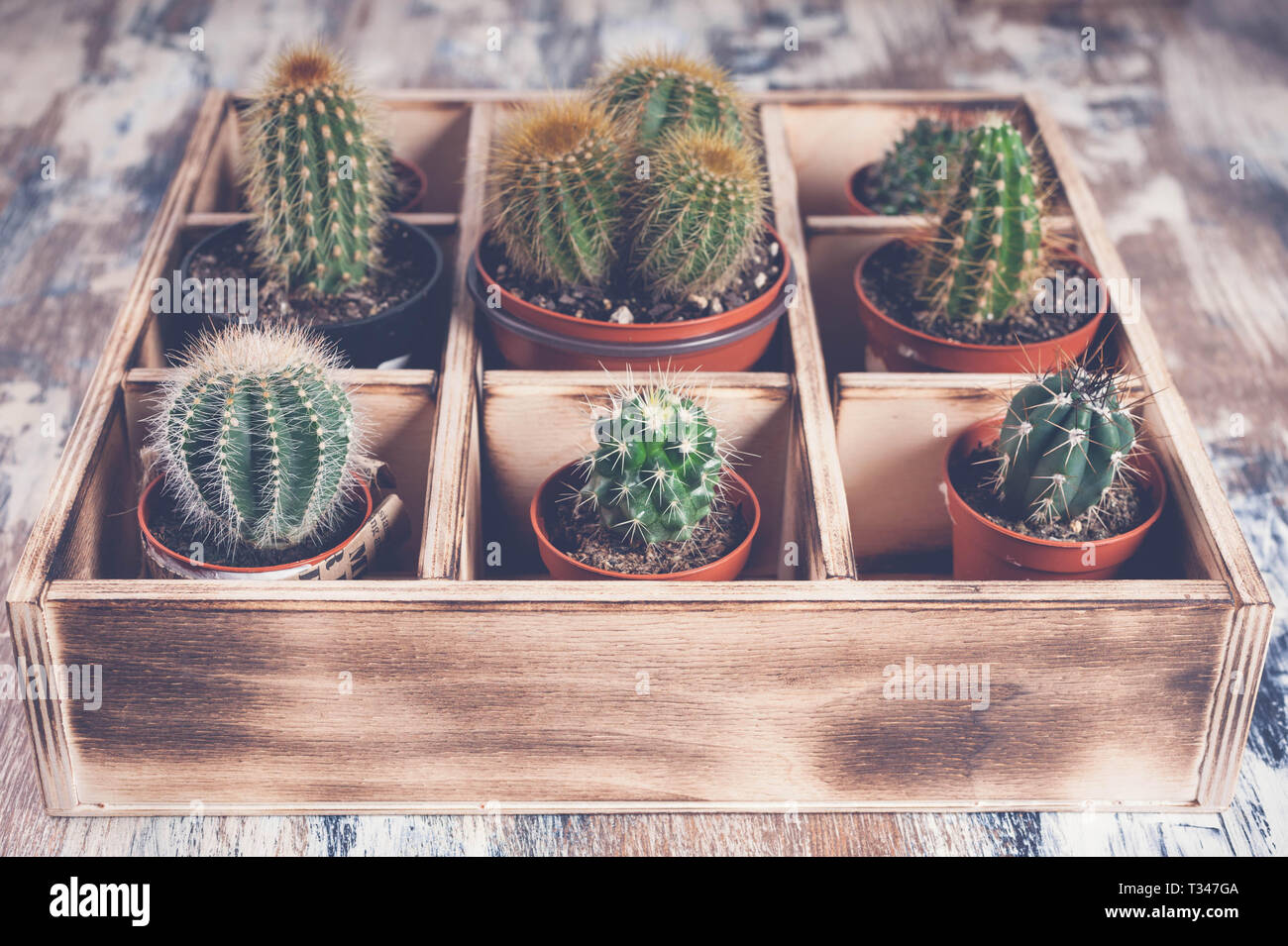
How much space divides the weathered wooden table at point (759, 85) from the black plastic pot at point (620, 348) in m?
0.45

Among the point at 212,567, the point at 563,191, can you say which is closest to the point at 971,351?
the point at 563,191

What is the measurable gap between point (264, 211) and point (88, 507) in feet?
1.19

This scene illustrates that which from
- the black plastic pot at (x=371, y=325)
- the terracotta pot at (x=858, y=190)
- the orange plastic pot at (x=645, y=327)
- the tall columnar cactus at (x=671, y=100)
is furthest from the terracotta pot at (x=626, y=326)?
the terracotta pot at (x=858, y=190)

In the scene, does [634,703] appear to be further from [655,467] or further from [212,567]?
[212,567]

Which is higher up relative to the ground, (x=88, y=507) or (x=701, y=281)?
(x=701, y=281)

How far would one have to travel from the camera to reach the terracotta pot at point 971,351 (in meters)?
1.27

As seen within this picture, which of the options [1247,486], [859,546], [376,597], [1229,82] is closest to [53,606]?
[376,597]

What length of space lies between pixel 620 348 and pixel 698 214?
155 millimetres

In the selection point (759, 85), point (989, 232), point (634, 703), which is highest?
point (989, 232)

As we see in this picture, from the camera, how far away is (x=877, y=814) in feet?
3.46

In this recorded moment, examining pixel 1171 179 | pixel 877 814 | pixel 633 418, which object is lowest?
pixel 877 814

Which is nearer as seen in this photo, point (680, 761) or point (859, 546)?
point (680, 761)

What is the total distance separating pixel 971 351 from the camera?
1268mm

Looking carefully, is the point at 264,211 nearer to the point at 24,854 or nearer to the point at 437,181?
the point at 437,181
